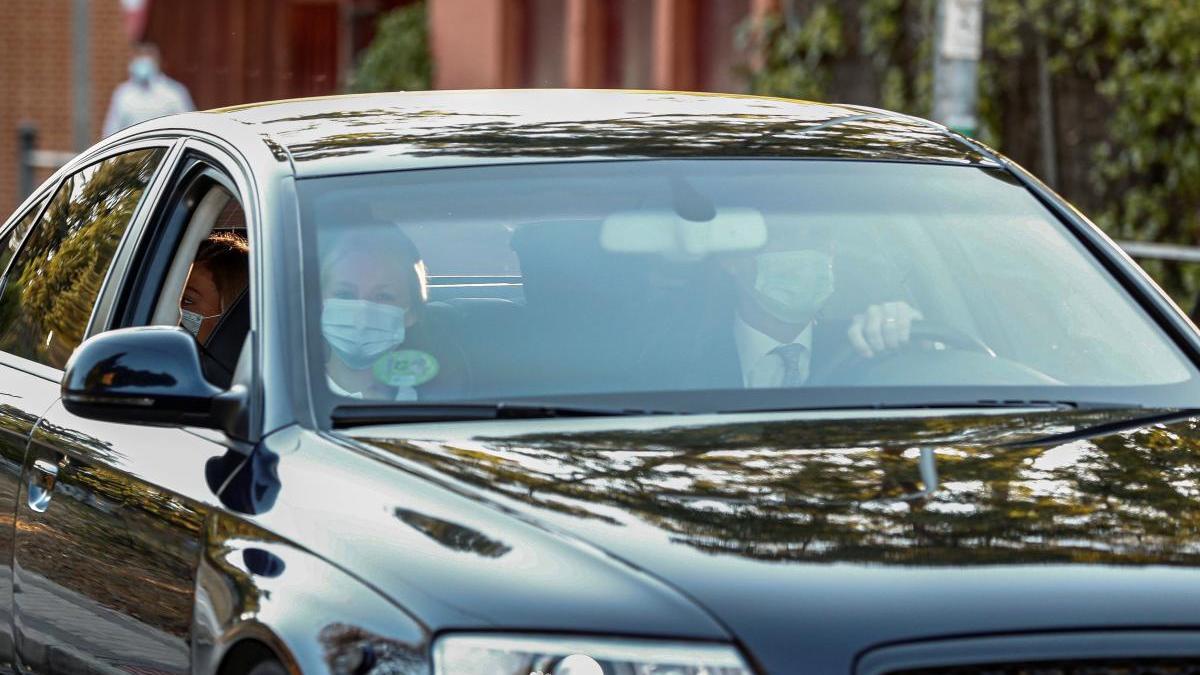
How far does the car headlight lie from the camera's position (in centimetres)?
305

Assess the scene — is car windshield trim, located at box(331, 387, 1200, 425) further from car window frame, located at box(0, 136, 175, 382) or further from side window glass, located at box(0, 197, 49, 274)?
side window glass, located at box(0, 197, 49, 274)

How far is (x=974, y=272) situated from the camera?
4.82m

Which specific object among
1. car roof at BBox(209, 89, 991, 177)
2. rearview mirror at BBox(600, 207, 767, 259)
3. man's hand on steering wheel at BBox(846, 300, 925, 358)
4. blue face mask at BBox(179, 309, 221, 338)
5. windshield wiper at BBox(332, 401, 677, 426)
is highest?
car roof at BBox(209, 89, 991, 177)

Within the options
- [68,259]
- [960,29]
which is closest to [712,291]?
[68,259]

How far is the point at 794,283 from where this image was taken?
4641mm

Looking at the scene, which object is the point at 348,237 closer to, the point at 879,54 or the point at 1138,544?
the point at 1138,544

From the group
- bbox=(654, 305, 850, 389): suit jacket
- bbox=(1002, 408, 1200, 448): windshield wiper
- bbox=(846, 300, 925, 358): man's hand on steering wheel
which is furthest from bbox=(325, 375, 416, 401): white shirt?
bbox=(1002, 408, 1200, 448): windshield wiper

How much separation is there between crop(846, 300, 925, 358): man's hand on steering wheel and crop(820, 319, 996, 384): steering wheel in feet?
0.03

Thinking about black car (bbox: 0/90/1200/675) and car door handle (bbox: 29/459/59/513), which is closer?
black car (bbox: 0/90/1200/675)

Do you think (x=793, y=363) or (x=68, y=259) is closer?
(x=793, y=363)

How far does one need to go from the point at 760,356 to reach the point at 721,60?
54.7 ft

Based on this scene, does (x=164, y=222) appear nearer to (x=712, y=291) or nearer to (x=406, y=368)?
(x=406, y=368)

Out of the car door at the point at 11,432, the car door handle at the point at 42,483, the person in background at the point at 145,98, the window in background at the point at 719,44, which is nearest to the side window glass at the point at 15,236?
the car door at the point at 11,432

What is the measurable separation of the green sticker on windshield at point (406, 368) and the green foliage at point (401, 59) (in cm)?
2222
